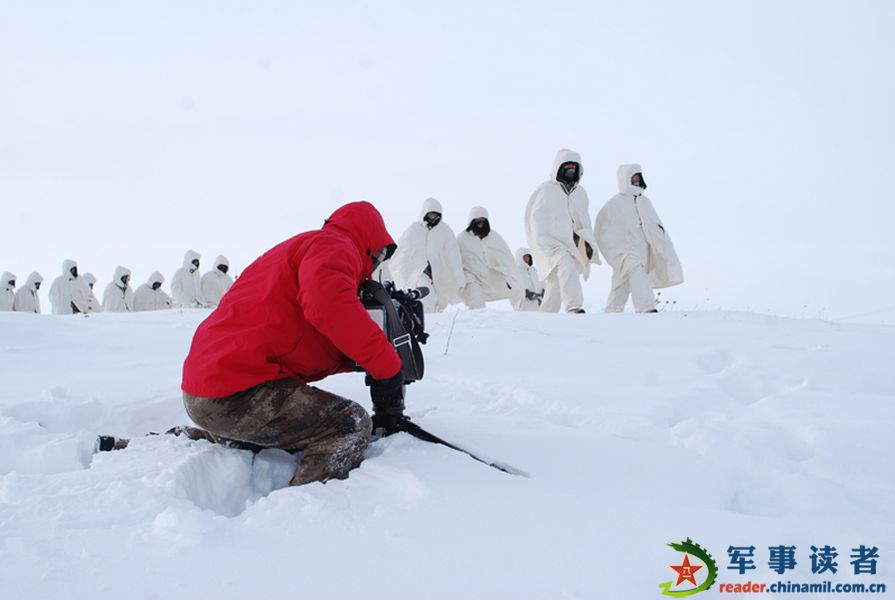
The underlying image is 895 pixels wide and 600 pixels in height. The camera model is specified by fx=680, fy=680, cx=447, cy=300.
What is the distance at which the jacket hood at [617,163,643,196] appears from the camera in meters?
10.3

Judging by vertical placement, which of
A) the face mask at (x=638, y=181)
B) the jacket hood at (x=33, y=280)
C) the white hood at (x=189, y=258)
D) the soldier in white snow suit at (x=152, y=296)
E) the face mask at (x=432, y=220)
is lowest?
the soldier in white snow suit at (x=152, y=296)

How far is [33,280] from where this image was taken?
A: 982 inches

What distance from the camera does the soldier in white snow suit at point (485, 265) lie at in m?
13.2

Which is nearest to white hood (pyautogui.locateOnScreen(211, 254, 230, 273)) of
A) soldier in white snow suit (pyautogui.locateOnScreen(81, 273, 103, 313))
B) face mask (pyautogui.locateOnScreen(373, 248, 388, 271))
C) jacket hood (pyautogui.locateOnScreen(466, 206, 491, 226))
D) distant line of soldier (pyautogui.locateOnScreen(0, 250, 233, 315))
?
distant line of soldier (pyautogui.locateOnScreen(0, 250, 233, 315))

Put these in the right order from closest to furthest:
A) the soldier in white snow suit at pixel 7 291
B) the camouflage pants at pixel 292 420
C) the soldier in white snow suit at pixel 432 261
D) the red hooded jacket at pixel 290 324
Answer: the red hooded jacket at pixel 290 324
the camouflage pants at pixel 292 420
the soldier in white snow suit at pixel 432 261
the soldier in white snow suit at pixel 7 291

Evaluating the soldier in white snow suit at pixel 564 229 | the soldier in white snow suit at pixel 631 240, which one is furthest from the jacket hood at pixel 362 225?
the soldier in white snow suit at pixel 631 240

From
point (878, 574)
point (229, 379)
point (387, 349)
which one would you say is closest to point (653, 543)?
point (878, 574)

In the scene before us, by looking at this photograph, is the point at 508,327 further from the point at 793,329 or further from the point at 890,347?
the point at 890,347

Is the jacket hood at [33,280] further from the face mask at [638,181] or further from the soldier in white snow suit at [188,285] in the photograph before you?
the face mask at [638,181]

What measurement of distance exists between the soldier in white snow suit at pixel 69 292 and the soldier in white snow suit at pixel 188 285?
333cm

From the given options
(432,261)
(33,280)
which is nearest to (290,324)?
(432,261)

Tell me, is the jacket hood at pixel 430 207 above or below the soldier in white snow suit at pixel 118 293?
above

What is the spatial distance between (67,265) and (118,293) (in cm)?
189

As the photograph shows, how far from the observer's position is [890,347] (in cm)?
527
